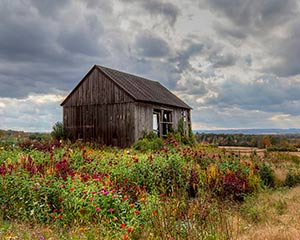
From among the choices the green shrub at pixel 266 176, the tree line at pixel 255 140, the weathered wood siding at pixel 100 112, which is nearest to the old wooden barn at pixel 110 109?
the weathered wood siding at pixel 100 112

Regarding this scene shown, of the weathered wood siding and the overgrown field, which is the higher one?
the weathered wood siding

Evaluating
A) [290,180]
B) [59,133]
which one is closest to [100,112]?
[59,133]

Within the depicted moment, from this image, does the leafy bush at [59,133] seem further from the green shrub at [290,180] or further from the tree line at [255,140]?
the green shrub at [290,180]

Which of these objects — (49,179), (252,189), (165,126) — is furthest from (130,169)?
(165,126)

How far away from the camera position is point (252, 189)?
844 cm

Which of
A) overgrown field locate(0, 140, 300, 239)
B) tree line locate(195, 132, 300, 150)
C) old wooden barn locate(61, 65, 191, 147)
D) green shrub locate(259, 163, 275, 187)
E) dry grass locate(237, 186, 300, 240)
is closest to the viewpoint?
overgrown field locate(0, 140, 300, 239)

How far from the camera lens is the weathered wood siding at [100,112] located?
19.0 metres

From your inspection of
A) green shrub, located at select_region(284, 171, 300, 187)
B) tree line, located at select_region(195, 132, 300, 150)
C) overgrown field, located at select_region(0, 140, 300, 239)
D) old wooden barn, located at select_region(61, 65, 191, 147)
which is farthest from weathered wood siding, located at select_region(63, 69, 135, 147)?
green shrub, located at select_region(284, 171, 300, 187)

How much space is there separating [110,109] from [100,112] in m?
0.84

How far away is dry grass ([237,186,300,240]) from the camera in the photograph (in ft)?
14.5

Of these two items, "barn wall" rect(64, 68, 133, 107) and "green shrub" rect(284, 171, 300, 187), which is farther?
"barn wall" rect(64, 68, 133, 107)

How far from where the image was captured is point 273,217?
→ 5.78 m

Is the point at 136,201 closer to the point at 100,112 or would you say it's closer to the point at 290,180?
the point at 290,180

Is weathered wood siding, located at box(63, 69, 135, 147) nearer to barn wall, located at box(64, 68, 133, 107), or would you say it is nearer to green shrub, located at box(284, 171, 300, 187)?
barn wall, located at box(64, 68, 133, 107)
